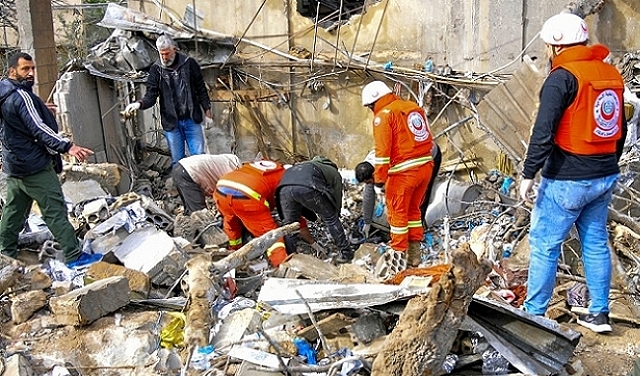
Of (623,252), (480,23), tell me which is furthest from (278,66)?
(623,252)

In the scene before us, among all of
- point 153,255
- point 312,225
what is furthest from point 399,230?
point 153,255

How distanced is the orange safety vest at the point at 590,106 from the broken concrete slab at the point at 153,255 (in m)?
3.05

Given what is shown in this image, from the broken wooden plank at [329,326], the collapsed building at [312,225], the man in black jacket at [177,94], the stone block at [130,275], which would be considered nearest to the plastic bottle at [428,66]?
the collapsed building at [312,225]

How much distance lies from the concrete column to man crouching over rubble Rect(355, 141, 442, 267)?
13.8ft

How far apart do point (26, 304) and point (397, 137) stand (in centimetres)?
306

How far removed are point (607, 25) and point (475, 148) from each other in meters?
1.98

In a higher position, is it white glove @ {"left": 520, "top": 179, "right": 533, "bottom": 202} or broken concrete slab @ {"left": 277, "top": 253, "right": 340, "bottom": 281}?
white glove @ {"left": 520, "top": 179, "right": 533, "bottom": 202}

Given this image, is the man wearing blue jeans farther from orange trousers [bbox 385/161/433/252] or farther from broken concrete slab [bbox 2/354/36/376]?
broken concrete slab [bbox 2/354/36/376]

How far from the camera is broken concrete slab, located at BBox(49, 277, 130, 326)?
4.14 metres

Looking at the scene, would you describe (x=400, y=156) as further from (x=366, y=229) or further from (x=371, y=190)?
(x=366, y=229)

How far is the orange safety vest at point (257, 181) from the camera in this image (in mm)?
5566

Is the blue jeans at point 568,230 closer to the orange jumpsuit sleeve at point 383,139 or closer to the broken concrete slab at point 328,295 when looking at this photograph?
the broken concrete slab at point 328,295

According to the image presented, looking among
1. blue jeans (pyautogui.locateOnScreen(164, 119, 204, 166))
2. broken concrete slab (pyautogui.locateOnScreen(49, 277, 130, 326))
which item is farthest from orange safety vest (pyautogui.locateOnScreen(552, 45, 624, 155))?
blue jeans (pyautogui.locateOnScreen(164, 119, 204, 166))

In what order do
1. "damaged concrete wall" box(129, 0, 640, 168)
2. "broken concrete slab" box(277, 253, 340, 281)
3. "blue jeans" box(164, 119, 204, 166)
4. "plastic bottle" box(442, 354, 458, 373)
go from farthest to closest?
"blue jeans" box(164, 119, 204, 166) → "damaged concrete wall" box(129, 0, 640, 168) → "broken concrete slab" box(277, 253, 340, 281) → "plastic bottle" box(442, 354, 458, 373)
